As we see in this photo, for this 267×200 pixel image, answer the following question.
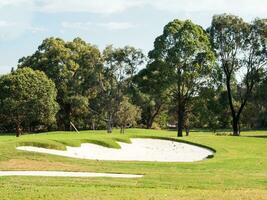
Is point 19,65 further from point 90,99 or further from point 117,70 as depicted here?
point 117,70

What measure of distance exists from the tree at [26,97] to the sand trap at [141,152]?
27.9 meters

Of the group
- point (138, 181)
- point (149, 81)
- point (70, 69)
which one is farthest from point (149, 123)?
point (138, 181)

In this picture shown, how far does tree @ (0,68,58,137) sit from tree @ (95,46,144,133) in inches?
385

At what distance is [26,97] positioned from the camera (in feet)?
214

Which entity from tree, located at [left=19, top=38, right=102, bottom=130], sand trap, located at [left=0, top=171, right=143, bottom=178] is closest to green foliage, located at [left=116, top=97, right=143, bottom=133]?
tree, located at [left=19, top=38, right=102, bottom=130]

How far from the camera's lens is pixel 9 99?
6456cm

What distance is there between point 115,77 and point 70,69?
26.1ft

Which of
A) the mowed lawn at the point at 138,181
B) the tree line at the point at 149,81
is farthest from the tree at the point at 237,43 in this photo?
the mowed lawn at the point at 138,181

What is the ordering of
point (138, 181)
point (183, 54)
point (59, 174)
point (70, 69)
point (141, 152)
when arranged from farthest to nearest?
point (70, 69) < point (183, 54) < point (141, 152) < point (59, 174) < point (138, 181)

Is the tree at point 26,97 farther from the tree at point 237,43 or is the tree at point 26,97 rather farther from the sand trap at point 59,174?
the sand trap at point 59,174

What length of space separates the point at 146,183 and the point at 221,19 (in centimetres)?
4603

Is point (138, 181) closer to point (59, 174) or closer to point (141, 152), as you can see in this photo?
point (59, 174)

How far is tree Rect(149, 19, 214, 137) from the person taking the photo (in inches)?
2064

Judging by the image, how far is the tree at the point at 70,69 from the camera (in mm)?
72250
